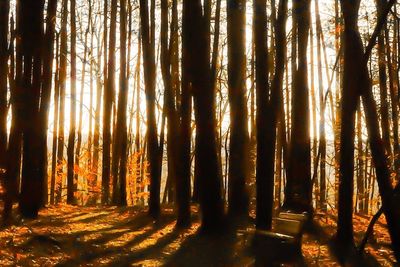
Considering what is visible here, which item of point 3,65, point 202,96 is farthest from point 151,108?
point 3,65

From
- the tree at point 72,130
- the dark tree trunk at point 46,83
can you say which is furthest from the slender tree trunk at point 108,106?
the dark tree trunk at point 46,83

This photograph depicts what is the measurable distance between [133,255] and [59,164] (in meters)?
13.2

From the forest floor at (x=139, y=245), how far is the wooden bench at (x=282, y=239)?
19 centimetres

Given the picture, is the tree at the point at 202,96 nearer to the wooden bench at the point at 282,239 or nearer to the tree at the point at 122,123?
the wooden bench at the point at 282,239

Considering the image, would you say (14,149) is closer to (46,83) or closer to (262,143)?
(46,83)

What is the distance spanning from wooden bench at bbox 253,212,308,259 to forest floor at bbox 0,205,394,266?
186mm

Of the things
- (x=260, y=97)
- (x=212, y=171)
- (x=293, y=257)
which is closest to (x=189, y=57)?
(x=260, y=97)

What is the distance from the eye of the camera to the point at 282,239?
761cm

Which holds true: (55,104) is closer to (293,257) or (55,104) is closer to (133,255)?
(133,255)

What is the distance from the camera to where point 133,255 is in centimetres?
818

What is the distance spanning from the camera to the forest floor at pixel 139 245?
7.62m

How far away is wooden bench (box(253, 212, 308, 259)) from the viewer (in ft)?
24.7

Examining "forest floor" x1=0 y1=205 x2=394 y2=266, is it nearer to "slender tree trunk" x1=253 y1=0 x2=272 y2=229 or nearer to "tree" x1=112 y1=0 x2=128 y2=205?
"slender tree trunk" x1=253 y1=0 x2=272 y2=229

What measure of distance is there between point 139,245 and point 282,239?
2.80 m
